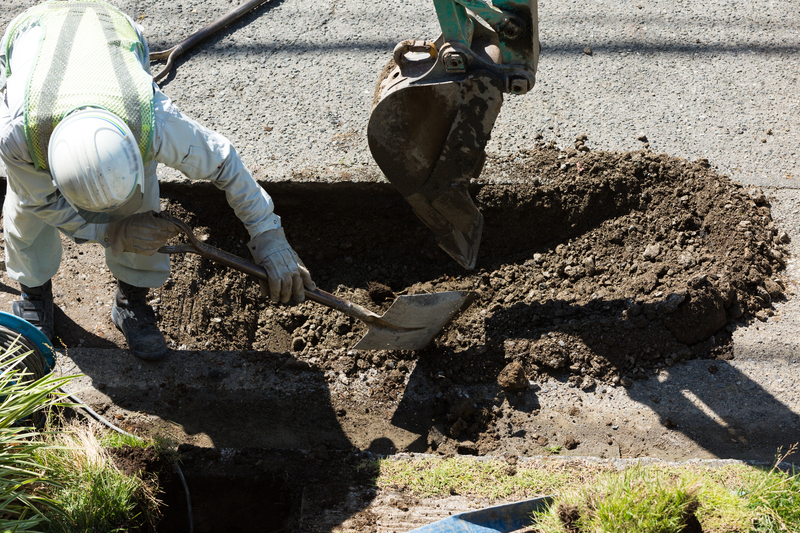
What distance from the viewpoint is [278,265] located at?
305cm

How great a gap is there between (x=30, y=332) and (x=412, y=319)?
190 centimetres

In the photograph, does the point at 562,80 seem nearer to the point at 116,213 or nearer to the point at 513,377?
the point at 513,377

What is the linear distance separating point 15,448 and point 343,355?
5.68 feet

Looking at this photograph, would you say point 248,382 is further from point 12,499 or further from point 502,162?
point 502,162

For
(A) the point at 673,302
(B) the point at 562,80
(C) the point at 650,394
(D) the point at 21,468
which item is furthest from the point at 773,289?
(D) the point at 21,468

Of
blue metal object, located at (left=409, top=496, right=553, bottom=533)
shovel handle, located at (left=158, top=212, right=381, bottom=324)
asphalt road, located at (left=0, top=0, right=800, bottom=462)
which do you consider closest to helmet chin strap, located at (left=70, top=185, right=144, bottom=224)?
shovel handle, located at (left=158, top=212, right=381, bottom=324)

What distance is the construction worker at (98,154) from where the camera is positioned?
8.02 feet

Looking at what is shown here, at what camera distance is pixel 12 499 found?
2133 millimetres

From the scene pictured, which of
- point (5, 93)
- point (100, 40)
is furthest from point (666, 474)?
point (5, 93)

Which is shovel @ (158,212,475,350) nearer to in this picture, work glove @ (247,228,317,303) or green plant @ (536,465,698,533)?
work glove @ (247,228,317,303)

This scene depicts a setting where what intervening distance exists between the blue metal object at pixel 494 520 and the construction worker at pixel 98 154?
1398 mm

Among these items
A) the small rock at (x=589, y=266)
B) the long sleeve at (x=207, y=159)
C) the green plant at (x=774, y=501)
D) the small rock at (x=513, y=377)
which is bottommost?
the small rock at (x=513, y=377)

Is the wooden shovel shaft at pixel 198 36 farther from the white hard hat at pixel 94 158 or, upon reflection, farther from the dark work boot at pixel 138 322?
the white hard hat at pixel 94 158

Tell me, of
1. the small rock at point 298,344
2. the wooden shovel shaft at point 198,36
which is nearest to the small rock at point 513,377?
the small rock at point 298,344
